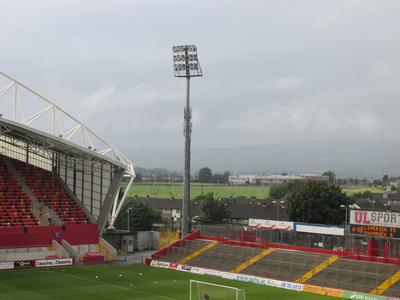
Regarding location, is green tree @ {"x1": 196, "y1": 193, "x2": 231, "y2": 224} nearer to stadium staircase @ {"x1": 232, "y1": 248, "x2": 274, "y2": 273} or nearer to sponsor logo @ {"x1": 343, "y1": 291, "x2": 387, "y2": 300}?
stadium staircase @ {"x1": 232, "y1": 248, "x2": 274, "y2": 273}

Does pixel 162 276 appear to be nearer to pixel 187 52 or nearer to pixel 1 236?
pixel 1 236

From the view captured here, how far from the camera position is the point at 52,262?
52.6 m

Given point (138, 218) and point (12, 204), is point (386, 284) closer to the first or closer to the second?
point (12, 204)

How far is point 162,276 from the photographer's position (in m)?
48.1

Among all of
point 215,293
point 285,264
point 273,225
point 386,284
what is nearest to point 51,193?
point 273,225

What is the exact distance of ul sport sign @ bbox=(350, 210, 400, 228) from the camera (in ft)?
135

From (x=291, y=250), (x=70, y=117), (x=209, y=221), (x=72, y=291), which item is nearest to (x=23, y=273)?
(x=72, y=291)

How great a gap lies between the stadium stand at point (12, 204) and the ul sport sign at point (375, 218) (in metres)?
29.1

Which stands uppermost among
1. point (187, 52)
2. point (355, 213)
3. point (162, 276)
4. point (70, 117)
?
point (187, 52)

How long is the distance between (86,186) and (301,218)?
26019mm

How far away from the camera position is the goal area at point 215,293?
35.5 m

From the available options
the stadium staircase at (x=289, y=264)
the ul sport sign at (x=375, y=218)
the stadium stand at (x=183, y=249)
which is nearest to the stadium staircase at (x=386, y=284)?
the stadium staircase at (x=289, y=264)

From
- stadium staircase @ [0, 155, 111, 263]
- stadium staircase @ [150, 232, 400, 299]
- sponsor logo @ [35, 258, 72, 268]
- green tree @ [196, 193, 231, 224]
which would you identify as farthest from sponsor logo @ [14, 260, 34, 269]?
green tree @ [196, 193, 231, 224]

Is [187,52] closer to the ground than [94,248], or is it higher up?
higher up
